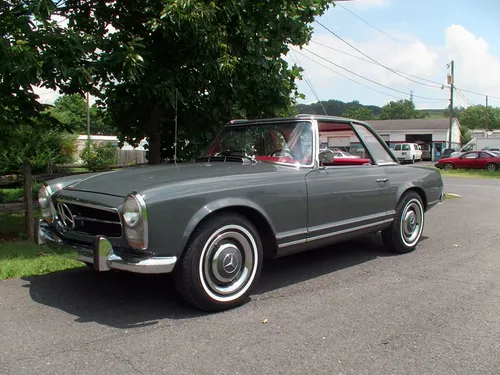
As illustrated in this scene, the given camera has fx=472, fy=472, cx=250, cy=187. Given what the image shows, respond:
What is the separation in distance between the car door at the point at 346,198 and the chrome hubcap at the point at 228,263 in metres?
0.77

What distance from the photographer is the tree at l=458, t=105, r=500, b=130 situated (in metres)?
100

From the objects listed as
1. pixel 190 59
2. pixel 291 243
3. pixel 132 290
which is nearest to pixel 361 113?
pixel 190 59

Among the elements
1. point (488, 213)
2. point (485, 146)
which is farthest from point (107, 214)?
point (485, 146)

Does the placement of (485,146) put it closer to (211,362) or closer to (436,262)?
(436,262)

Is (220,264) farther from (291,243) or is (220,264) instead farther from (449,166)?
(449,166)

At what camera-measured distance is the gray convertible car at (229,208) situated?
141 inches

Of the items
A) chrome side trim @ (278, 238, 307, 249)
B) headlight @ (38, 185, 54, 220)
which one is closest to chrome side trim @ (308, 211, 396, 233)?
chrome side trim @ (278, 238, 307, 249)

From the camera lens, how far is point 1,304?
13.4ft

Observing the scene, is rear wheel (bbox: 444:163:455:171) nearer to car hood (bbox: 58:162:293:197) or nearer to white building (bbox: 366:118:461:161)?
white building (bbox: 366:118:461:161)

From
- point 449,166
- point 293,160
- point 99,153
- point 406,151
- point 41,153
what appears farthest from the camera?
point 406,151

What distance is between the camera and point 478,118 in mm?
102562

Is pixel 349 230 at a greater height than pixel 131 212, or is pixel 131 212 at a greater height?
pixel 131 212

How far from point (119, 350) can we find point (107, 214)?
1147 mm

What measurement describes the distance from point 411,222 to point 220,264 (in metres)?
3.23
